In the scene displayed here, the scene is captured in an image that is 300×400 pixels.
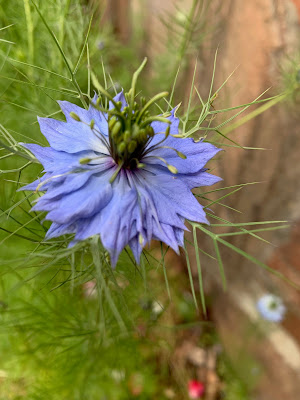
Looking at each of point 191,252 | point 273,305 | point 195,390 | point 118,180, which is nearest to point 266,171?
point 273,305

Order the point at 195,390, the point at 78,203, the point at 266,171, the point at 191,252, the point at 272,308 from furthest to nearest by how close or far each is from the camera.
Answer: the point at 191,252 → the point at 195,390 → the point at 272,308 → the point at 266,171 → the point at 78,203

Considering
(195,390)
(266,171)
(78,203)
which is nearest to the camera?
(78,203)

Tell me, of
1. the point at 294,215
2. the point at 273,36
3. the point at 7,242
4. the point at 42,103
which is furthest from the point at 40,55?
the point at 294,215

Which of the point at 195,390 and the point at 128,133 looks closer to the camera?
the point at 128,133

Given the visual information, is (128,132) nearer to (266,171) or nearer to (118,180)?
(118,180)

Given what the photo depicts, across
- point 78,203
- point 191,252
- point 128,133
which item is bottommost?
point 191,252

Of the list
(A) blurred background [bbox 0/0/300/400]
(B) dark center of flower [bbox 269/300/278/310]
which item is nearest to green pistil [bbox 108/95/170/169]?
(A) blurred background [bbox 0/0/300/400]

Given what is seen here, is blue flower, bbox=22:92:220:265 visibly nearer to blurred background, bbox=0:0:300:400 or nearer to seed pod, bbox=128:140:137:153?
seed pod, bbox=128:140:137:153
